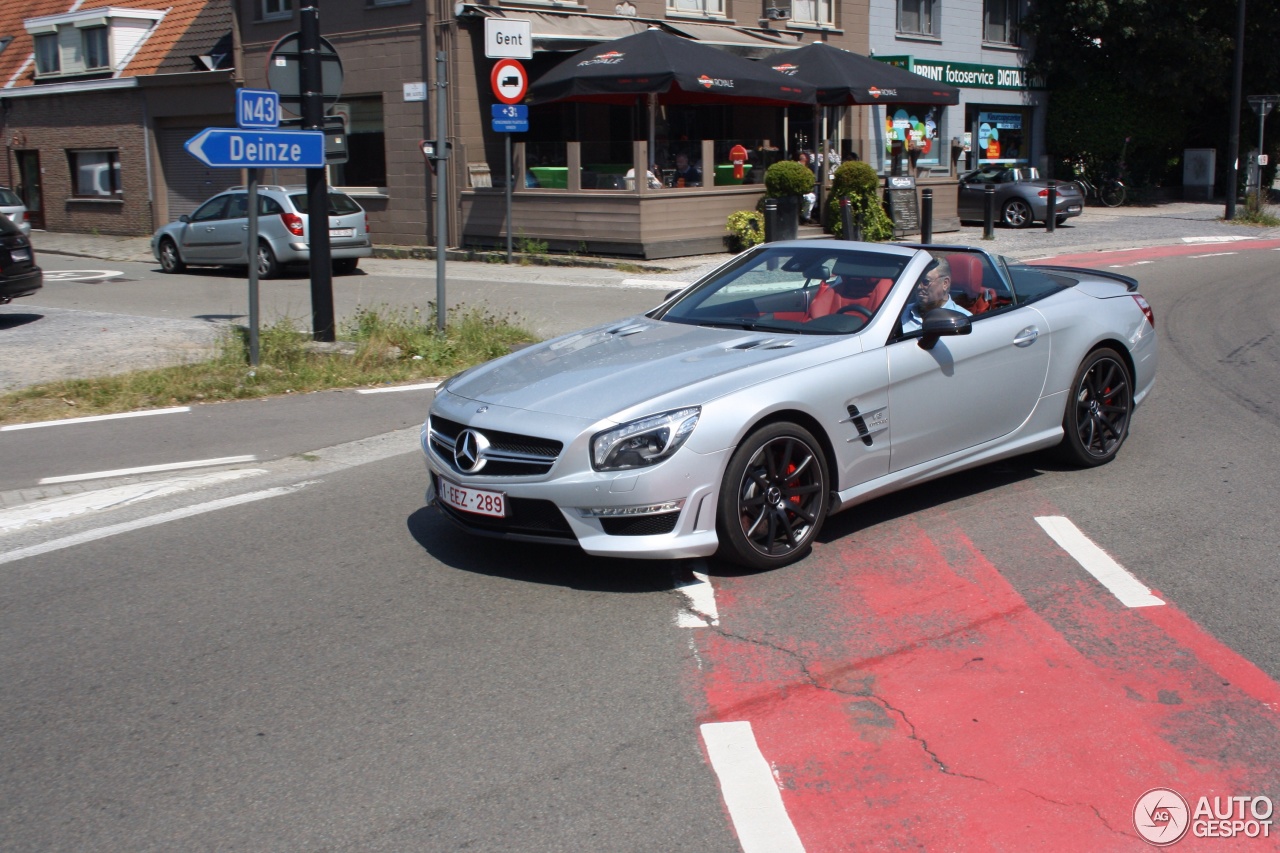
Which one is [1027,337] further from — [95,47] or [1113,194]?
[1113,194]

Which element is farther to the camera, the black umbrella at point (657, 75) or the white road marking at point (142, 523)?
the black umbrella at point (657, 75)

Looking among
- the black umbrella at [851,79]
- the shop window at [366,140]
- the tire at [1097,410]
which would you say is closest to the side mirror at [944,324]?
the tire at [1097,410]

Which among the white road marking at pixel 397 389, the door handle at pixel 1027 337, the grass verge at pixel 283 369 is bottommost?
the white road marking at pixel 397 389

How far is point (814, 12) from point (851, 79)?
6737mm

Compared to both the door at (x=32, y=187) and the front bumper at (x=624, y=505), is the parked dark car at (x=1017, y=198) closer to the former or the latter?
the door at (x=32, y=187)

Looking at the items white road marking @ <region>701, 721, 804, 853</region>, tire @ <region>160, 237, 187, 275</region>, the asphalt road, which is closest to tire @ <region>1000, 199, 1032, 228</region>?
tire @ <region>160, 237, 187, 275</region>

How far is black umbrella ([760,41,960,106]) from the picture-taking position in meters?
24.2

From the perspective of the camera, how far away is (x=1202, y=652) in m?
4.89

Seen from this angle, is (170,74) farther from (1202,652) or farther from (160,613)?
(1202,652)

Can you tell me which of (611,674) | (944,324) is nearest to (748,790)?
(611,674)

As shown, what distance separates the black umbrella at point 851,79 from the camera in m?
24.2

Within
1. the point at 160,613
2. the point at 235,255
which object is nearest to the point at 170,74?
the point at 235,255

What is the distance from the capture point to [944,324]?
6277 mm

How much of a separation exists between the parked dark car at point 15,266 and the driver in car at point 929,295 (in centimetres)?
1148
